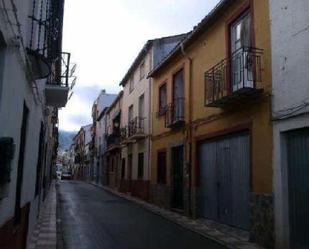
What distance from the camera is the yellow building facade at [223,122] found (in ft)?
36.2

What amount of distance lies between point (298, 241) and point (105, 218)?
775 centimetres

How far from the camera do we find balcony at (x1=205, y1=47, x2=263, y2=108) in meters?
11.2

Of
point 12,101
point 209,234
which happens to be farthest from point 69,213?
point 12,101

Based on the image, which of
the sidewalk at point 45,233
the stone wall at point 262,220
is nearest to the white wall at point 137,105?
the sidewalk at point 45,233

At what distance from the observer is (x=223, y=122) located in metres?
13.5

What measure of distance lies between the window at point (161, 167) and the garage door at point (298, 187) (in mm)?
10768

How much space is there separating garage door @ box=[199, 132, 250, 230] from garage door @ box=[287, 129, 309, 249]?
7.33 feet

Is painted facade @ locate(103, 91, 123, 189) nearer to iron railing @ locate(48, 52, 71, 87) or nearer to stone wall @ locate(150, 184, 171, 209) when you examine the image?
stone wall @ locate(150, 184, 171, 209)

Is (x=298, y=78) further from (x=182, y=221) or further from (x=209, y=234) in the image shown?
(x=182, y=221)

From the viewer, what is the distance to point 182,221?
1516 centimetres

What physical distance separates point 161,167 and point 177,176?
2615 mm

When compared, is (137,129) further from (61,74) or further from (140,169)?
(61,74)

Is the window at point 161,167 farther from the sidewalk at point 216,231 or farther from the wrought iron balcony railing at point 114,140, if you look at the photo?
the wrought iron balcony railing at point 114,140

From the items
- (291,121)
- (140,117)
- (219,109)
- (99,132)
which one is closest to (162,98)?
(140,117)
